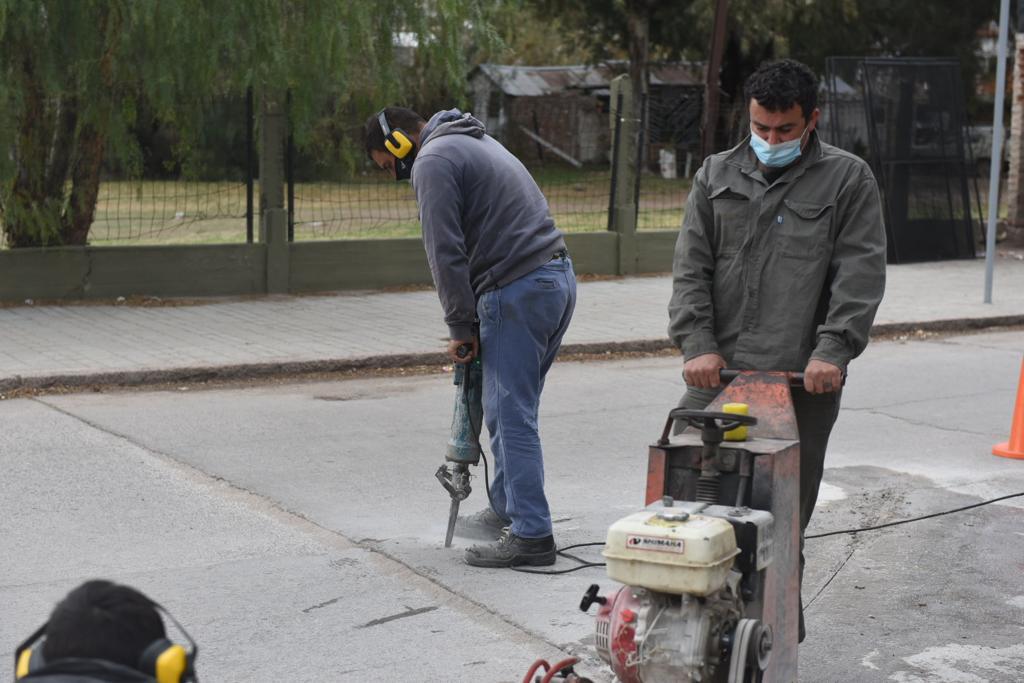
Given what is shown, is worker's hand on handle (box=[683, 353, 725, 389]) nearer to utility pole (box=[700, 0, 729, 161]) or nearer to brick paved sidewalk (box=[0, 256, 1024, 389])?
brick paved sidewalk (box=[0, 256, 1024, 389])

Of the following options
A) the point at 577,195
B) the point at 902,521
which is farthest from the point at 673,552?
the point at 577,195

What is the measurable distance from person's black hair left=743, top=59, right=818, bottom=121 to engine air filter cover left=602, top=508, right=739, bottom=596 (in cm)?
135

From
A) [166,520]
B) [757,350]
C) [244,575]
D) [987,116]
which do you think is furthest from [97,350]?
[987,116]

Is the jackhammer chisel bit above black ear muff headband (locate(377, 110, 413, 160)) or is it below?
below

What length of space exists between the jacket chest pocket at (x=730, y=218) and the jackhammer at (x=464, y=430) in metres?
1.61

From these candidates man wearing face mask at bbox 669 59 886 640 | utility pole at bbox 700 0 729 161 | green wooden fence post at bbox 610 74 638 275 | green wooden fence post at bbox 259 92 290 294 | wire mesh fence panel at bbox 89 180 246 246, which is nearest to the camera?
man wearing face mask at bbox 669 59 886 640

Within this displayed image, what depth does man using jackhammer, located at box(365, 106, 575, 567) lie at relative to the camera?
539 centimetres

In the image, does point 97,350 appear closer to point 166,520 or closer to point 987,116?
point 166,520

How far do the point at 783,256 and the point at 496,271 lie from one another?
1.52m

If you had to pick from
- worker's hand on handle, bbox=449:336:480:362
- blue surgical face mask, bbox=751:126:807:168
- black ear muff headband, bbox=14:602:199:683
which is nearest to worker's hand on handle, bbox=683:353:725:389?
blue surgical face mask, bbox=751:126:807:168

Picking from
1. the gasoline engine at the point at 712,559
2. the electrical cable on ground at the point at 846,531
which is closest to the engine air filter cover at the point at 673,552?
the gasoline engine at the point at 712,559

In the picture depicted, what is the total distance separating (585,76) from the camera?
5006 centimetres

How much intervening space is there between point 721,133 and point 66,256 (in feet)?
34.7

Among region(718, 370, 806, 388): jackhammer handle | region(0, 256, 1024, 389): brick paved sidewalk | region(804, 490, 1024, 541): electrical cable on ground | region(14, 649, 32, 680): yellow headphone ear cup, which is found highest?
region(718, 370, 806, 388): jackhammer handle
